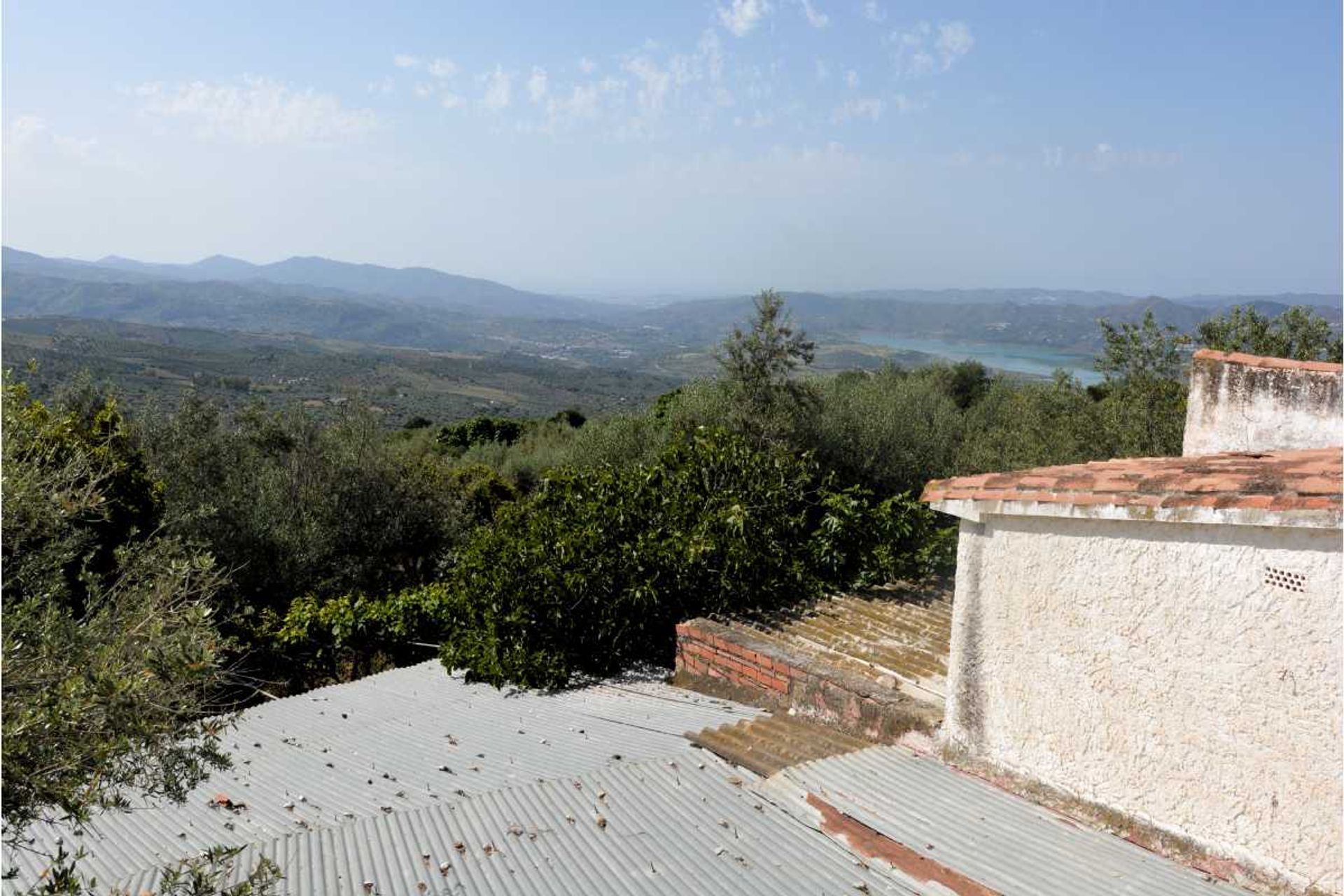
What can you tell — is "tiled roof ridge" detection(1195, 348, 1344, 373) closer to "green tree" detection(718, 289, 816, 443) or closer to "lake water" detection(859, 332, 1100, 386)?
"green tree" detection(718, 289, 816, 443)

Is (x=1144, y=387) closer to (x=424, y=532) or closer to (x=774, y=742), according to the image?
(x=774, y=742)

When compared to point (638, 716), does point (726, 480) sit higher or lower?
A: higher

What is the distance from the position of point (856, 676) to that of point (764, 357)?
537 inches

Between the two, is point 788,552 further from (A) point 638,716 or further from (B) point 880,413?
(B) point 880,413

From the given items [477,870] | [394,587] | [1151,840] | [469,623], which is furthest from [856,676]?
[394,587]

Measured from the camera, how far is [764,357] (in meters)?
19.8

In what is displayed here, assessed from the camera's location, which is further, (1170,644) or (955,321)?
(955,321)

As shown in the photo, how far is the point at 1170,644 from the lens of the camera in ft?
14.5

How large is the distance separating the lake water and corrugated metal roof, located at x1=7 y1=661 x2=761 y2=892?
49.2 meters

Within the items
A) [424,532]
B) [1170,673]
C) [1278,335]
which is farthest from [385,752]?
[1278,335]

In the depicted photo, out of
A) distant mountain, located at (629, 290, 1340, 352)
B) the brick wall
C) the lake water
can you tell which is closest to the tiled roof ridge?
the brick wall

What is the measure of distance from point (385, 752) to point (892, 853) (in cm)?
422

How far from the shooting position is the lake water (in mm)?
64688

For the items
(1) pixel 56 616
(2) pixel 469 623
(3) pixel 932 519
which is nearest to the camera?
(1) pixel 56 616
